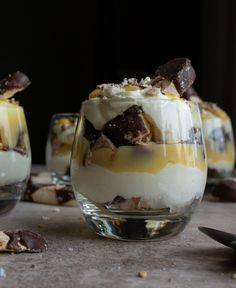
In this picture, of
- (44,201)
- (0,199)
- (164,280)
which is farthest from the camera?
(44,201)

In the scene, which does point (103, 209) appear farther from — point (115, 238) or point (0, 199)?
point (0, 199)

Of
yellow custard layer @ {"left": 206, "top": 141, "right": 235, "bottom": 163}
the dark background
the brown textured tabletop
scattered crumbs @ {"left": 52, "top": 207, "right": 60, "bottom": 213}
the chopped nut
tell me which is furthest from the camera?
the dark background

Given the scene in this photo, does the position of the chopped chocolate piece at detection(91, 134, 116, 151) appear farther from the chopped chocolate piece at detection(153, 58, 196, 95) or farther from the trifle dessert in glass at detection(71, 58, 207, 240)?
A: the chopped chocolate piece at detection(153, 58, 196, 95)

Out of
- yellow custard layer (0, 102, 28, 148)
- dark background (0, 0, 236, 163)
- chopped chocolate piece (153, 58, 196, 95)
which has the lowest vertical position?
dark background (0, 0, 236, 163)

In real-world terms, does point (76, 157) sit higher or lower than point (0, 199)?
higher

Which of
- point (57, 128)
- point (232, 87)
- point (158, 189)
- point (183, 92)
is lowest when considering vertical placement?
point (232, 87)

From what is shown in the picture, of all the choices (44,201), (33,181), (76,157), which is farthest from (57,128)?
(76,157)

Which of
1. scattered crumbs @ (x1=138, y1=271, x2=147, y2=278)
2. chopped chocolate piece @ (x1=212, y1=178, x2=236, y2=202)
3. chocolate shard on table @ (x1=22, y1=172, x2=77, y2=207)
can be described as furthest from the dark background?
scattered crumbs @ (x1=138, y1=271, x2=147, y2=278)
